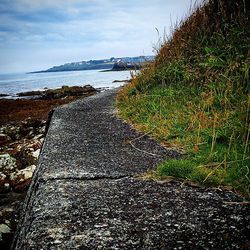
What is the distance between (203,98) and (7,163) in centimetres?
373

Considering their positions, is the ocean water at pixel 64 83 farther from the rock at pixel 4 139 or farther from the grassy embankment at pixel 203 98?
the rock at pixel 4 139

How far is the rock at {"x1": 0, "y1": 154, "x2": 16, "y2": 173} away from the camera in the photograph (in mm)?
5458

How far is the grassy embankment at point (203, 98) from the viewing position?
2172mm

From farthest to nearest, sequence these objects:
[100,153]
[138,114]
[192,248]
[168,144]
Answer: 1. [138,114]
2. [168,144]
3. [100,153]
4. [192,248]

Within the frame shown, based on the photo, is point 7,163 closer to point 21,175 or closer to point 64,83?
point 21,175

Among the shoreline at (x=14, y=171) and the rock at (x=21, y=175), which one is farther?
the rock at (x=21, y=175)

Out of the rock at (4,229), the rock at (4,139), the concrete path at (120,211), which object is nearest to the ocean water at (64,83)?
the rock at (4,139)

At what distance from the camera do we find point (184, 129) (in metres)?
3.29

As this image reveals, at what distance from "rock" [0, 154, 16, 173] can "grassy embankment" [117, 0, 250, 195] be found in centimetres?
226

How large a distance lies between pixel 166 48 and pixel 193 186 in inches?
182

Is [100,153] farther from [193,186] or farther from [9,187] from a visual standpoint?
[9,187]

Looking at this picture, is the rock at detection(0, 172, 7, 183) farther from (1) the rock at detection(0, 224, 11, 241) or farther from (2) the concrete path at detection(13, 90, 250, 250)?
(2) the concrete path at detection(13, 90, 250, 250)

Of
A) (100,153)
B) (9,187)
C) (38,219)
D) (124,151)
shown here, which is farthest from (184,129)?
(9,187)

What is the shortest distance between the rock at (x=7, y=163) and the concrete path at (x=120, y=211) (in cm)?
311
